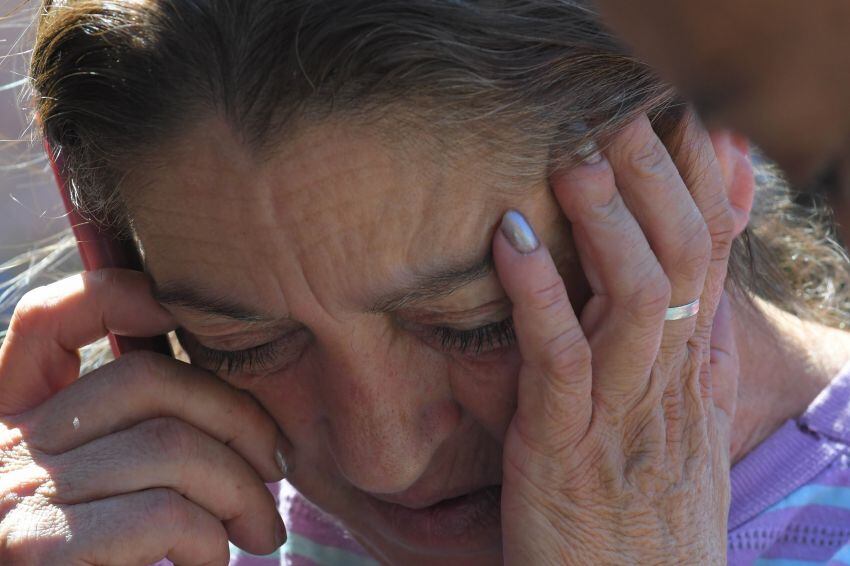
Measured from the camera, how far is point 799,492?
2.51 metres

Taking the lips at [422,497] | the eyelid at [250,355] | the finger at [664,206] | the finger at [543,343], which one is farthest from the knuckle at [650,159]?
the lips at [422,497]

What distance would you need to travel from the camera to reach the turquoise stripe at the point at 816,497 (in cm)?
248

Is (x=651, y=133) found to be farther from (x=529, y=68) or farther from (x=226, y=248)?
(x=226, y=248)

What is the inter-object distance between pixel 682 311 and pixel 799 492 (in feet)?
2.58

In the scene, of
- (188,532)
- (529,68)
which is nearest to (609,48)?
(529,68)

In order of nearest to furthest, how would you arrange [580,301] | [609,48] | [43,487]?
[609,48], [580,301], [43,487]

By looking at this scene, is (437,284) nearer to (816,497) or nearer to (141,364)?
(141,364)

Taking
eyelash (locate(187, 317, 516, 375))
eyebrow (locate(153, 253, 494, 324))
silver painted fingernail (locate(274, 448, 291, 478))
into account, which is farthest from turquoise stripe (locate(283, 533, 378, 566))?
eyebrow (locate(153, 253, 494, 324))

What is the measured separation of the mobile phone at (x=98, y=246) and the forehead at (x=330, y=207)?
1.44ft

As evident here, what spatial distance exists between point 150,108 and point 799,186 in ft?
4.97

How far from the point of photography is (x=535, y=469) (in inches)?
79.1

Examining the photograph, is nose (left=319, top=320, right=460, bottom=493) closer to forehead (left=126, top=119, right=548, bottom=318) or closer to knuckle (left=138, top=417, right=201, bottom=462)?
forehead (left=126, top=119, right=548, bottom=318)

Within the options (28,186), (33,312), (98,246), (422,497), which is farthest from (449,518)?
(28,186)

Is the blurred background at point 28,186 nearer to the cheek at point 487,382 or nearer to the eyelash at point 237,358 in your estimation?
the eyelash at point 237,358
